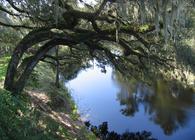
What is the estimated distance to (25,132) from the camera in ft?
25.9

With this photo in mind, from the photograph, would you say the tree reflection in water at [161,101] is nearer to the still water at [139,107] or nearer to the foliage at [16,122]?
the still water at [139,107]

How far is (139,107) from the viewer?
22625mm

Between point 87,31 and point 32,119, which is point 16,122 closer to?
point 32,119

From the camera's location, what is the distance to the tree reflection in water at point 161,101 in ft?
64.5

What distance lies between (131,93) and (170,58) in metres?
14.8

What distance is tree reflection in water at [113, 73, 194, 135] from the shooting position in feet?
64.5

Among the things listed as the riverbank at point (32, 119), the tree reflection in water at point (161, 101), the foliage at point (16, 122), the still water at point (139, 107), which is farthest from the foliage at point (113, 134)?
the foliage at point (16, 122)

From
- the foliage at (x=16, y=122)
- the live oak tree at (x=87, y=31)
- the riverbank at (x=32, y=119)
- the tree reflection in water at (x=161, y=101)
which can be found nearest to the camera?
the foliage at (x=16, y=122)

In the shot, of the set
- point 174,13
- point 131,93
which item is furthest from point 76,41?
point 131,93

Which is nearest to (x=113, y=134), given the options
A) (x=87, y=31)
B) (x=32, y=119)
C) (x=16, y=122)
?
(x=87, y=31)

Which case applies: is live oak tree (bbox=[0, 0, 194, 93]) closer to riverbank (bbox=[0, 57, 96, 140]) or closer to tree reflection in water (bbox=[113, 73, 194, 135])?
riverbank (bbox=[0, 57, 96, 140])

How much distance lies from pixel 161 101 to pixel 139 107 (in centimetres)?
173

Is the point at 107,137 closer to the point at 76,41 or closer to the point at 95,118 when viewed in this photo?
the point at 95,118

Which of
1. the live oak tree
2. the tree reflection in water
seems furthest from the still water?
the live oak tree
